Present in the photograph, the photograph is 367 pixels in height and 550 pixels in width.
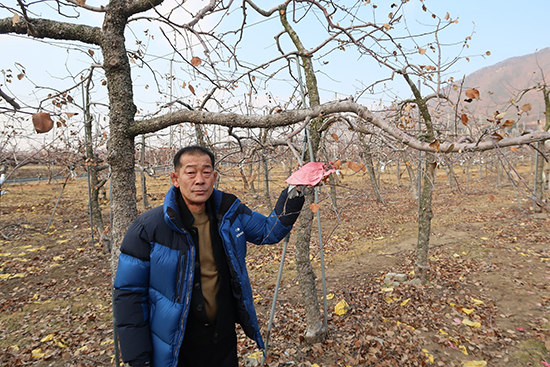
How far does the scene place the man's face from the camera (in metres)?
1.80

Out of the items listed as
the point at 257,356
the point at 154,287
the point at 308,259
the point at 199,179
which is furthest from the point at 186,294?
the point at 257,356

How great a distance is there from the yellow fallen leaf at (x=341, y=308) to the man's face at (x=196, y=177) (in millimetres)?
3290

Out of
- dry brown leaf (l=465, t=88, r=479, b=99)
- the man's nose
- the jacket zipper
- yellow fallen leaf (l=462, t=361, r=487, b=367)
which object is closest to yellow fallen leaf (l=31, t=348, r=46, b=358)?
the jacket zipper

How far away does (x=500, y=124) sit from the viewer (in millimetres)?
1489

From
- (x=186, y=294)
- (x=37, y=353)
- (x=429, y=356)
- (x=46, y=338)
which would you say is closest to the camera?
(x=186, y=294)

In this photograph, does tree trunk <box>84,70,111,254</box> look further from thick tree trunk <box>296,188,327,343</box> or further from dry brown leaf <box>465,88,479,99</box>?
dry brown leaf <box>465,88,479,99</box>

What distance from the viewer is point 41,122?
1450 mm

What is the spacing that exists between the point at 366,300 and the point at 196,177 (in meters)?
3.90

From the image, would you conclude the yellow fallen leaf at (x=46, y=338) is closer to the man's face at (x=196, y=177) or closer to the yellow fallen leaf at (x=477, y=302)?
the man's face at (x=196, y=177)

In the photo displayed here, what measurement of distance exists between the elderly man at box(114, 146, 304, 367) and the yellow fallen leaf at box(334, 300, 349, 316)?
259cm

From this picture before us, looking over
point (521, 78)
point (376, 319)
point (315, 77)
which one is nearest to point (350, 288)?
point (376, 319)

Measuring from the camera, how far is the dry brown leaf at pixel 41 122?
1427 mm

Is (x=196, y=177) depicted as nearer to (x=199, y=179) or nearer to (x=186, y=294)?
(x=199, y=179)

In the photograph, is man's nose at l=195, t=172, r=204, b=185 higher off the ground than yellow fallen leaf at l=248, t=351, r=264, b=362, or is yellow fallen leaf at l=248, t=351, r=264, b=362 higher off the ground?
man's nose at l=195, t=172, r=204, b=185
